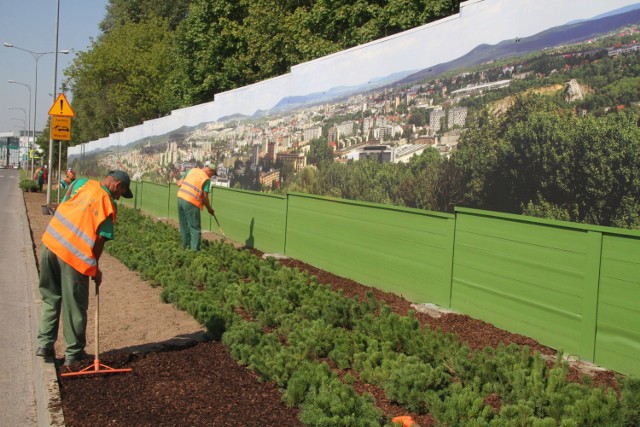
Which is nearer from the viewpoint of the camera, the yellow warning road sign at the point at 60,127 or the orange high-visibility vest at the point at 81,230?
the orange high-visibility vest at the point at 81,230

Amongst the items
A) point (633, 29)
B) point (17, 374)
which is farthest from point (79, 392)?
point (633, 29)

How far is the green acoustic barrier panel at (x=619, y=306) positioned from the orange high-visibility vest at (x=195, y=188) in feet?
27.3

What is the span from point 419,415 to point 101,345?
11.3 ft

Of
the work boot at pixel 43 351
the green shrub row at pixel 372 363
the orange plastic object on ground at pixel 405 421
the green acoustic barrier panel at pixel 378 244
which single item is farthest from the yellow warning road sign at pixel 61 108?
the orange plastic object on ground at pixel 405 421

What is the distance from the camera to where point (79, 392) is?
532 centimetres

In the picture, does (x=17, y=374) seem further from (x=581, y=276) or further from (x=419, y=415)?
(x=581, y=276)

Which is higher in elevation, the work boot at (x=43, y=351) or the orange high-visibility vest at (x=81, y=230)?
the orange high-visibility vest at (x=81, y=230)

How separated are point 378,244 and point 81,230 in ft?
14.8

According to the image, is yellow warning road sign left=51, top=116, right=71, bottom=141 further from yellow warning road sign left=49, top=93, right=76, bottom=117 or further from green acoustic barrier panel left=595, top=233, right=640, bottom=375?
green acoustic barrier panel left=595, top=233, right=640, bottom=375

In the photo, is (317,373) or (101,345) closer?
(317,373)

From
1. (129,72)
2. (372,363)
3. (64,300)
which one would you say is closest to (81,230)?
(64,300)

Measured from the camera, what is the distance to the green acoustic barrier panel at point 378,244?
8000 millimetres

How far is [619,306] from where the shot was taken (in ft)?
18.4

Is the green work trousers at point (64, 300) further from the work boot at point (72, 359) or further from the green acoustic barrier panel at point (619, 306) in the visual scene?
the green acoustic barrier panel at point (619, 306)
